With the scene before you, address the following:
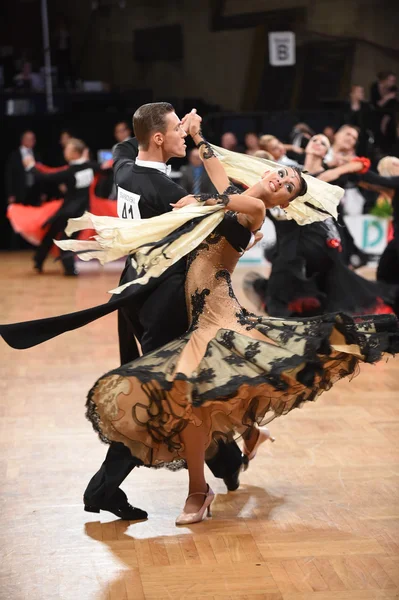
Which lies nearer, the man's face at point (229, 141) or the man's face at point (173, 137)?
the man's face at point (173, 137)

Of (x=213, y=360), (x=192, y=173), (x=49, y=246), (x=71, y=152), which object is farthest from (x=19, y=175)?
(x=213, y=360)

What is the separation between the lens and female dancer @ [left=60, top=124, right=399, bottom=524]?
2986 millimetres

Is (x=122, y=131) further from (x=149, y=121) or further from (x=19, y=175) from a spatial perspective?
(x=149, y=121)

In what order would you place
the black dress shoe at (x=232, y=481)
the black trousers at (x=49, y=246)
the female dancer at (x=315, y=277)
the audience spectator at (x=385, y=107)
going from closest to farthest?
the black dress shoe at (x=232, y=481) < the female dancer at (x=315, y=277) < the black trousers at (x=49, y=246) < the audience spectator at (x=385, y=107)

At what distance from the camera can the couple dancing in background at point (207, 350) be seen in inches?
118

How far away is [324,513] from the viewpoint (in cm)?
338

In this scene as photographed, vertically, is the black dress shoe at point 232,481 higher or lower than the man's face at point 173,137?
lower

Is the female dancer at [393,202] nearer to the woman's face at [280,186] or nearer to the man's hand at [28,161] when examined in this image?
the woman's face at [280,186]

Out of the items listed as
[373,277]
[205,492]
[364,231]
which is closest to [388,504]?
[205,492]

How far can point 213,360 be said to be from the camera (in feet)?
9.92

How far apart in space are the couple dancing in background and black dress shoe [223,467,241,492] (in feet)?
0.83

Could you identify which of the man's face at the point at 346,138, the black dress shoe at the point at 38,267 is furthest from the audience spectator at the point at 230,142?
the man's face at the point at 346,138

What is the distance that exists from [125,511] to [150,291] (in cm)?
83
